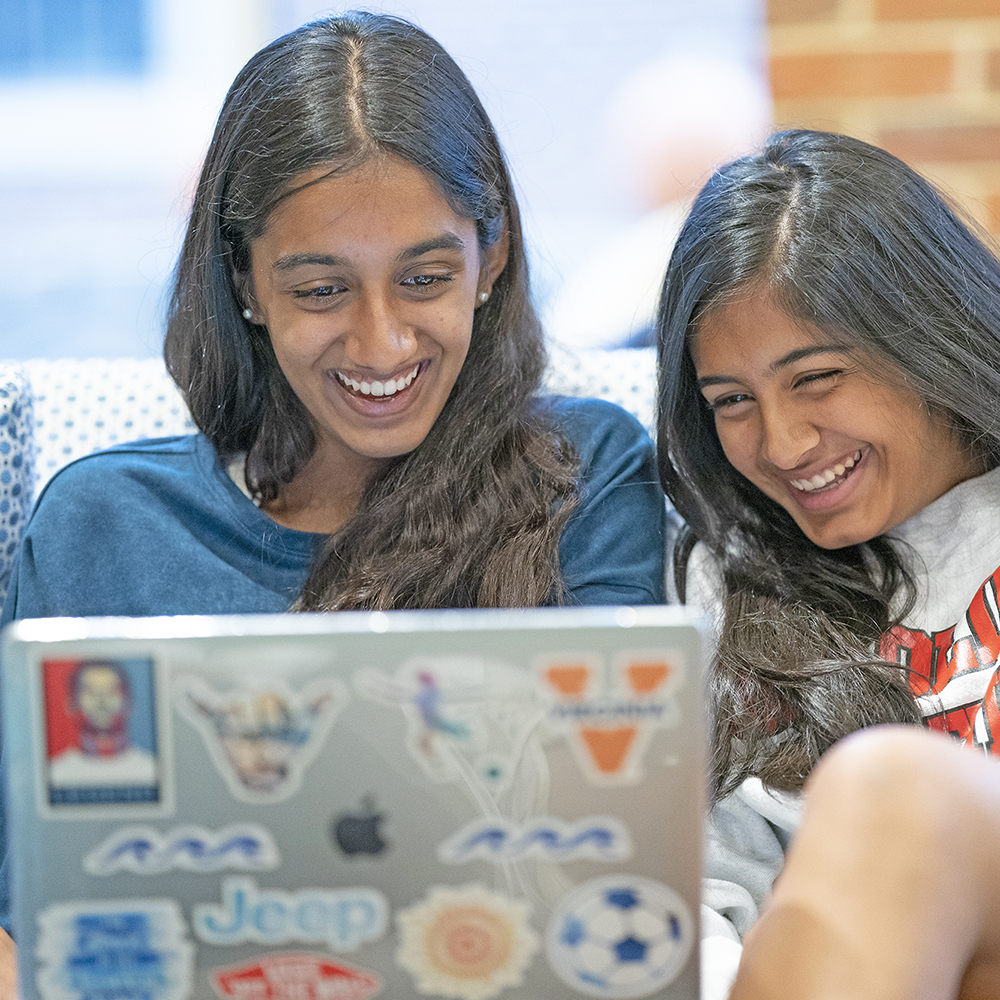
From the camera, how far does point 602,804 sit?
0.62 meters

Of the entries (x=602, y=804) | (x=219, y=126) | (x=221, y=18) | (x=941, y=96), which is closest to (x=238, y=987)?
(x=602, y=804)

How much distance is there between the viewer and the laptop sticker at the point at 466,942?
2.04 feet

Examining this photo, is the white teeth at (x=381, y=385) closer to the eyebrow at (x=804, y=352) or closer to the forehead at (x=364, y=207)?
the forehead at (x=364, y=207)

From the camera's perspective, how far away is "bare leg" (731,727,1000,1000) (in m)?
0.66

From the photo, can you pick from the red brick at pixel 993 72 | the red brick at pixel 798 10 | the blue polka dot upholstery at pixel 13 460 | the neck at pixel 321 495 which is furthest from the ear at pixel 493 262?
the red brick at pixel 993 72

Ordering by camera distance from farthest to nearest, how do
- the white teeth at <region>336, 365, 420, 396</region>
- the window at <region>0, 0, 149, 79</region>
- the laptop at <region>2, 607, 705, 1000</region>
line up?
1. the window at <region>0, 0, 149, 79</region>
2. the white teeth at <region>336, 365, 420, 396</region>
3. the laptop at <region>2, 607, 705, 1000</region>

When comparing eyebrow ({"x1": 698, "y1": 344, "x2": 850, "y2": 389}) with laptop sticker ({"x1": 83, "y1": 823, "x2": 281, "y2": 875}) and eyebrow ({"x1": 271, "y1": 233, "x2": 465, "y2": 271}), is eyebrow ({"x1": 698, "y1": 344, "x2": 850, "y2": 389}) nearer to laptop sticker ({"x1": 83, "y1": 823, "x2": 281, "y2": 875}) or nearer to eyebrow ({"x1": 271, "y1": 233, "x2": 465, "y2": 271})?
eyebrow ({"x1": 271, "y1": 233, "x2": 465, "y2": 271})

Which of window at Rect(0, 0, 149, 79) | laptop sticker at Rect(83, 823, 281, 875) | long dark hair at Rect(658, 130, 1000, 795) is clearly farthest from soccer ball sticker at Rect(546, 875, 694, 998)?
window at Rect(0, 0, 149, 79)

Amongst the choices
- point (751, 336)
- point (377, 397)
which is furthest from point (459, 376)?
point (751, 336)

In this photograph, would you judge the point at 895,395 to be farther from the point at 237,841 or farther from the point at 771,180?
the point at 237,841

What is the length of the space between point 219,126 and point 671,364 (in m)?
0.54

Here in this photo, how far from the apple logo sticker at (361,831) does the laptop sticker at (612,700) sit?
10 cm

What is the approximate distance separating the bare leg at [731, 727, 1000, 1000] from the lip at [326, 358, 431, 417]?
685 millimetres

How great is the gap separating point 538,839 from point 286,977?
147mm
